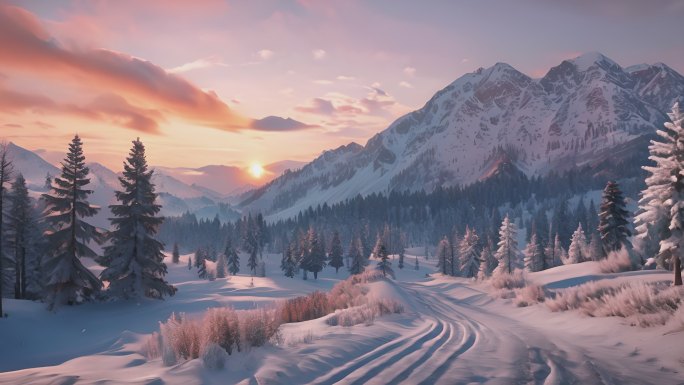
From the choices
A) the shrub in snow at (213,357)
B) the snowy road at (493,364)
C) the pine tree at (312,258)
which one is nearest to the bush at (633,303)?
the snowy road at (493,364)

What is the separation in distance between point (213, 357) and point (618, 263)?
22.9 metres

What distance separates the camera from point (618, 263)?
22.5m

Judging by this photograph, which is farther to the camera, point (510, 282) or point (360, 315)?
point (510, 282)

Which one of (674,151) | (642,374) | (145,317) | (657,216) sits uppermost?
(674,151)

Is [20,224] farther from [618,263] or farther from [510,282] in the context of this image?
[618,263]

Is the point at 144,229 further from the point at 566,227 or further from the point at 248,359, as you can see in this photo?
the point at 566,227

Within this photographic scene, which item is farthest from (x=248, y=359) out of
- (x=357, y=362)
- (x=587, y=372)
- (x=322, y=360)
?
(x=587, y=372)

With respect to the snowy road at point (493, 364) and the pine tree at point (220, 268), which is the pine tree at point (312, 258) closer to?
the pine tree at point (220, 268)

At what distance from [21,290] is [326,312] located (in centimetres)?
3845

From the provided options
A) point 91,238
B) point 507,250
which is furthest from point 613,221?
point 91,238

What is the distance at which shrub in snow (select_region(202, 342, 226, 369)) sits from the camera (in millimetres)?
6684

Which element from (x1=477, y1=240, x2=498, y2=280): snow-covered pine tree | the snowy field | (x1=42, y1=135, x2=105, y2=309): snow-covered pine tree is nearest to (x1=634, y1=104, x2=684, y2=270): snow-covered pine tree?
the snowy field

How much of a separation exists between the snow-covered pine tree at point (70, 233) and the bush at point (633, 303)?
88.5ft

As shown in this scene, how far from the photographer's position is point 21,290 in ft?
130
